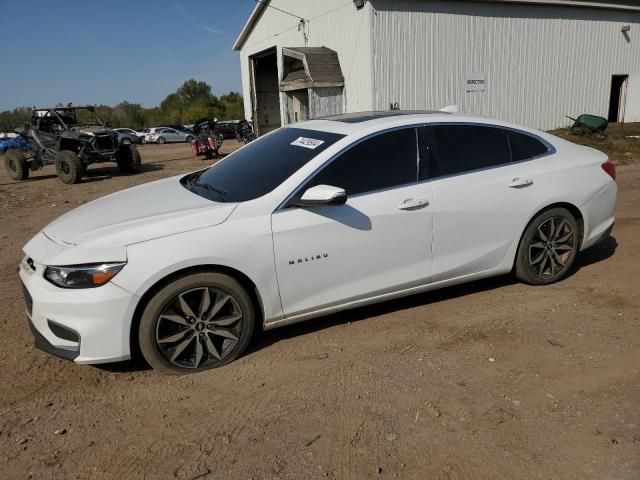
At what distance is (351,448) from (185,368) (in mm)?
1269

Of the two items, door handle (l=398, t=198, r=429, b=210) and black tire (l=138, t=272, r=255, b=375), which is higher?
door handle (l=398, t=198, r=429, b=210)

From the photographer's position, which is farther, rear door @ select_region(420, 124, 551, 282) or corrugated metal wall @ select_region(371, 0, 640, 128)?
corrugated metal wall @ select_region(371, 0, 640, 128)

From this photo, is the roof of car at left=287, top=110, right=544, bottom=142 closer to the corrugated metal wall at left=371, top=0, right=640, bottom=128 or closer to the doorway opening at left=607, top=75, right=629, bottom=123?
the corrugated metal wall at left=371, top=0, right=640, bottom=128

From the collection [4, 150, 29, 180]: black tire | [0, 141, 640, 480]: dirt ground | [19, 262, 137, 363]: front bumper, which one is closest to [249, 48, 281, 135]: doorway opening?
[4, 150, 29, 180]: black tire

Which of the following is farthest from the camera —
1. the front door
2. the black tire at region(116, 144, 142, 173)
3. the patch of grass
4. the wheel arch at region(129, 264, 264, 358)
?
the black tire at region(116, 144, 142, 173)

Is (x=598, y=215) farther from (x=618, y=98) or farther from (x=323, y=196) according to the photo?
(x=618, y=98)

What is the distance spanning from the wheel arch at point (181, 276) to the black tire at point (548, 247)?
234 cm

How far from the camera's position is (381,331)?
12.7ft

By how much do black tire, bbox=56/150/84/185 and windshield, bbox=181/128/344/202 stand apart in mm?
10290

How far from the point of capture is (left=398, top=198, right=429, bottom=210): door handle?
372cm

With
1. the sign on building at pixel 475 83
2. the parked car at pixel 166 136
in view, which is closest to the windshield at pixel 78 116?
the sign on building at pixel 475 83

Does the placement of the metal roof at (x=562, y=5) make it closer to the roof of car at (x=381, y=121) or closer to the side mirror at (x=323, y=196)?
the roof of car at (x=381, y=121)

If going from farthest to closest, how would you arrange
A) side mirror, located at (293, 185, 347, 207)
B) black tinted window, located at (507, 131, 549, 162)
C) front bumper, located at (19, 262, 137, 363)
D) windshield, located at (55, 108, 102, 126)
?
windshield, located at (55, 108, 102, 126) < black tinted window, located at (507, 131, 549, 162) < side mirror, located at (293, 185, 347, 207) < front bumper, located at (19, 262, 137, 363)

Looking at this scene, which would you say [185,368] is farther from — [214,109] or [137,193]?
[214,109]
